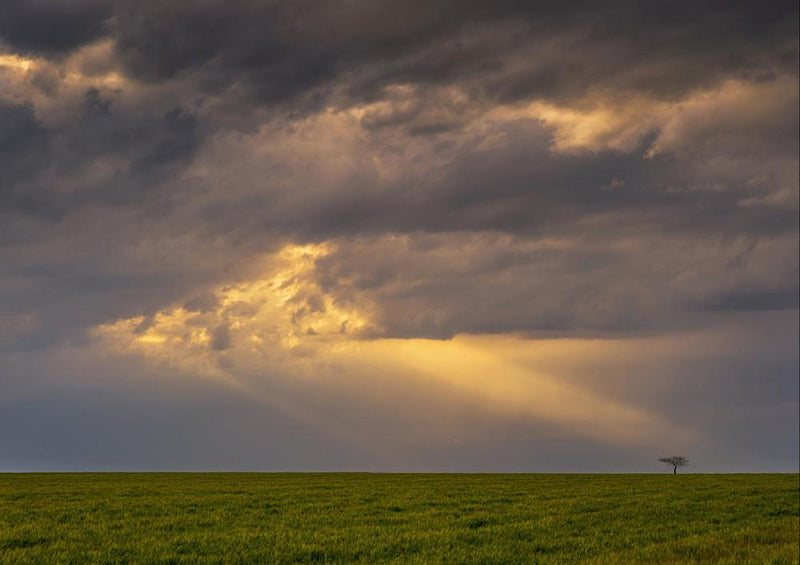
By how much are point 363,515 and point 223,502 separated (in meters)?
8.93

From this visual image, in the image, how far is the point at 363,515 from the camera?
27.7m

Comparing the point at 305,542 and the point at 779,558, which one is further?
the point at 305,542

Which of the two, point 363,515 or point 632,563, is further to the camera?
point 363,515

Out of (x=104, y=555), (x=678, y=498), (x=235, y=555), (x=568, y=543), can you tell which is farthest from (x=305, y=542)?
(x=678, y=498)

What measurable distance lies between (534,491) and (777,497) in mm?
12754

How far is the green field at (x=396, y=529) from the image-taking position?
17984mm

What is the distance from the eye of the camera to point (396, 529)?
75.4 feet

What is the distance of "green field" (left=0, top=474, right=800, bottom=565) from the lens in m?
18.0

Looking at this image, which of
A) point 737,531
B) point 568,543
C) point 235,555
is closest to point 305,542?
point 235,555

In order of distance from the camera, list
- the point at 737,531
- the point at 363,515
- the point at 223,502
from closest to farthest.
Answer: the point at 737,531
the point at 363,515
the point at 223,502

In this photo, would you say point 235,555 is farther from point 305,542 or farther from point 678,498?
point 678,498

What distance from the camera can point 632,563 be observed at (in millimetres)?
17047

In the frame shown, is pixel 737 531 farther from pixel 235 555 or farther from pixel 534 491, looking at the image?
pixel 534 491

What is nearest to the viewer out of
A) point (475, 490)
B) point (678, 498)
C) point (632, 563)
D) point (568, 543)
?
point (632, 563)
